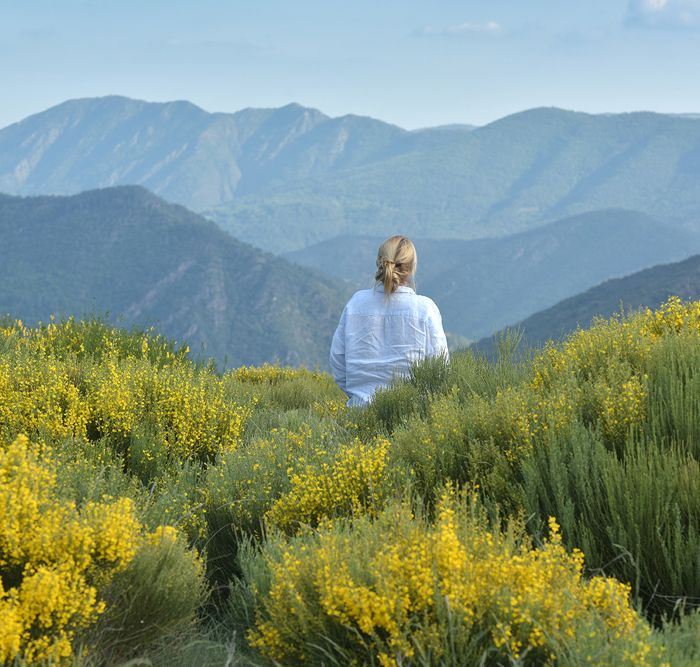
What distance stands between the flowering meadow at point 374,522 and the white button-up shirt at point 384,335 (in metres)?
0.81

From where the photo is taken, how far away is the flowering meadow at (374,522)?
7.73 feet

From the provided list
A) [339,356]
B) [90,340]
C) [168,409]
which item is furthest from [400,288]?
[90,340]

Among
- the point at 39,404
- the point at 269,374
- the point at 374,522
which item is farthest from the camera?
the point at 269,374

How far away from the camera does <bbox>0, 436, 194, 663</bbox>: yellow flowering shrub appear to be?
2.33 metres

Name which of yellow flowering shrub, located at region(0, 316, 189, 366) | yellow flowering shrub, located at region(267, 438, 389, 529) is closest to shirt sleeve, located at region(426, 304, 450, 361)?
yellow flowering shrub, located at region(0, 316, 189, 366)

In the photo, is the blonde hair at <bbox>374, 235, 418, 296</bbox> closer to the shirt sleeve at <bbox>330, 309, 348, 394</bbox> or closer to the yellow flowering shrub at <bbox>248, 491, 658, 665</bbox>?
the shirt sleeve at <bbox>330, 309, 348, 394</bbox>

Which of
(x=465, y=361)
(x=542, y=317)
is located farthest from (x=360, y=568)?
(x=542, y=317)

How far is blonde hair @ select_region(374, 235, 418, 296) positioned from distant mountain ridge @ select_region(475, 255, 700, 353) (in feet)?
323

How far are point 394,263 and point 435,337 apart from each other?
64 centimetres

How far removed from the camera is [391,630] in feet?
7.55

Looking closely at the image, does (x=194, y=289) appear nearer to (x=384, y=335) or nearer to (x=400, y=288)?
(x=384, y=335)

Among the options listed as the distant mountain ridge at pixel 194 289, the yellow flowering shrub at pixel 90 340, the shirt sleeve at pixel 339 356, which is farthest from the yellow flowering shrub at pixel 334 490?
the distant mountain ridge at pixel 194 289

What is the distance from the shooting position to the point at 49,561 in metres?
2.56

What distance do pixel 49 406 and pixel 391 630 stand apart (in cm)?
284
